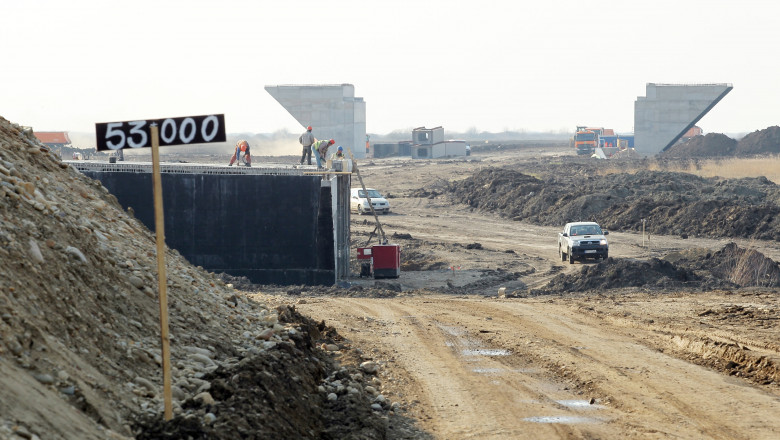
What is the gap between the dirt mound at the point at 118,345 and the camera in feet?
25.3

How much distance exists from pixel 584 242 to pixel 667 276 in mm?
4631

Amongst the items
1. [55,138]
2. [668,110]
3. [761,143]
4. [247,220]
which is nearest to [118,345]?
[247,220]

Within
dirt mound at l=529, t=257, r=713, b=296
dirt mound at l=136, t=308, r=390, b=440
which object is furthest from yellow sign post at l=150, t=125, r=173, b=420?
dirt mound at l=529, t=257, r=713, b=296

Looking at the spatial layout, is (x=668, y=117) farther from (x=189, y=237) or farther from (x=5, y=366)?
(x=5, y=366)

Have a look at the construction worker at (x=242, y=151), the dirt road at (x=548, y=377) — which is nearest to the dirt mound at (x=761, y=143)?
the construction worker at (x=242, y=151)

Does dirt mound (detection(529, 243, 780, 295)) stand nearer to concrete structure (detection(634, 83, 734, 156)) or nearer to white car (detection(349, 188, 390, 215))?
white car (detection(349, 188, 390, 215))

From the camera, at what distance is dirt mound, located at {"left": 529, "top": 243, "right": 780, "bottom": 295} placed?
26938 mm

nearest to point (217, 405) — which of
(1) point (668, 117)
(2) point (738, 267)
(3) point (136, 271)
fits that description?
(3) point (136, 271)

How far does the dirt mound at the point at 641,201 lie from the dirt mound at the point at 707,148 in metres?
40.9

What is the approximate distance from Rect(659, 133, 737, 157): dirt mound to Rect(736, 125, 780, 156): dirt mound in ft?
3.67

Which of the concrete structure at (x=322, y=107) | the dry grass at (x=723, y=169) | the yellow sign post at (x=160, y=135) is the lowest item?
the dry grass at (x=723, y=169)

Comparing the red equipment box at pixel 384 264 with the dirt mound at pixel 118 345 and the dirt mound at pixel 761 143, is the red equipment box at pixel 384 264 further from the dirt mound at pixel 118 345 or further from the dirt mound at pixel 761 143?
the dirt mound at pixel 761 143

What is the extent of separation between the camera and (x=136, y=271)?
1154 cm

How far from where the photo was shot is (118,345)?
9.37 meters
